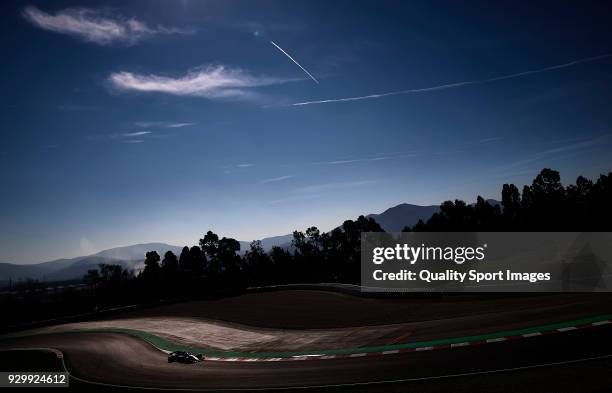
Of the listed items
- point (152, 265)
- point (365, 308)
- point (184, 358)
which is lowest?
point (184, 358)

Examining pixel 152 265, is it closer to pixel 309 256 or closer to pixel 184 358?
pixel 309 256

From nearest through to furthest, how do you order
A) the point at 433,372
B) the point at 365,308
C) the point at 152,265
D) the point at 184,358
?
the point at 433,372 → the point at 184,358 → the point at 365,308 → the point at 152,265

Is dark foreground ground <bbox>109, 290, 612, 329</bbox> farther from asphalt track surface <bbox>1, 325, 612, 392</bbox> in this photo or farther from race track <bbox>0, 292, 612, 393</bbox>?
asphalt track surface <bbox>1, 325, 612, 392</bbox>

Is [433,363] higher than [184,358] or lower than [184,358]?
higher

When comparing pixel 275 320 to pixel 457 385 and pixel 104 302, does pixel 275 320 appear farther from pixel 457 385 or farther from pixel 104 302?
pixel 104 302

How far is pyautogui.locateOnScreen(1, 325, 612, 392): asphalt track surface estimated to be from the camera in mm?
13430

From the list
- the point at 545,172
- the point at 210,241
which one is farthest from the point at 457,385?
the point at 545,172

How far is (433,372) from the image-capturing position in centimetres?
1582

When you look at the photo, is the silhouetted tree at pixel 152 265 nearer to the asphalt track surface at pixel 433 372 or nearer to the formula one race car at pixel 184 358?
the asphalt track surface at pixel 433 372

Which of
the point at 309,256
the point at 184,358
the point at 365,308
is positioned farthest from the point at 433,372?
the point at 309,256

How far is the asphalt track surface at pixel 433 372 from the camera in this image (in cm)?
1343

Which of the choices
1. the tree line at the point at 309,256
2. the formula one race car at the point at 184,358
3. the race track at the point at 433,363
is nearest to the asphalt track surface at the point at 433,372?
the race track at the point at 433,363

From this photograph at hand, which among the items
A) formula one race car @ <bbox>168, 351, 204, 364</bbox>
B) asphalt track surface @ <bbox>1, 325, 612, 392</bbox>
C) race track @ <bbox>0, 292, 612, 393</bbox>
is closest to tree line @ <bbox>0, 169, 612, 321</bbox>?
race track @ <bbox>0, 292, 612, 393</bbox>

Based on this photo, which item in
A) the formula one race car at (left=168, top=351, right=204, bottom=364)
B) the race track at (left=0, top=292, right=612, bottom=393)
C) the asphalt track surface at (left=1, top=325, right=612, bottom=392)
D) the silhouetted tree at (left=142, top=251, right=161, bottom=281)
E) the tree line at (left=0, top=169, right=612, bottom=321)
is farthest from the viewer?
the silhouetted tree at (left=142, top=251, right=161, bottom=281)
